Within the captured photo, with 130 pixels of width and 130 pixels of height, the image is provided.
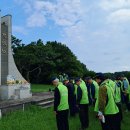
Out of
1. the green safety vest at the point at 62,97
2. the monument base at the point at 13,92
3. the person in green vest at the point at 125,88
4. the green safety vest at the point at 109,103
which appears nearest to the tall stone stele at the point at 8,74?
the monument base at the point at 13,92

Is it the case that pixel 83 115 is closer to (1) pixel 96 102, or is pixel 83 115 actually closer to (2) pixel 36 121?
(2) pixel 36 121

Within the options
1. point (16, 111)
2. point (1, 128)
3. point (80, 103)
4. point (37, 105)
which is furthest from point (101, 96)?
point (37, 105)

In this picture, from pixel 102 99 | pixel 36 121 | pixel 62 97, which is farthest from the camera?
pixel 36 121

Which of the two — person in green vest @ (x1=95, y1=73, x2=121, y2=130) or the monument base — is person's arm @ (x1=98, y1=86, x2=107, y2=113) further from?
the monument base

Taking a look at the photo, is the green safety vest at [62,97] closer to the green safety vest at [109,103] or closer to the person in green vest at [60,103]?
the person in green vest at [60,103]

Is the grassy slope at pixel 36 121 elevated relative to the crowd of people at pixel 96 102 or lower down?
lower down

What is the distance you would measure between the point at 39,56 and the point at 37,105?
27.8 meters

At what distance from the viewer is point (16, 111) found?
17.1m

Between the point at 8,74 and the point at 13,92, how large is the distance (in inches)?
88.9

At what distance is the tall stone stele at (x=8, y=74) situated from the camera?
21.3m

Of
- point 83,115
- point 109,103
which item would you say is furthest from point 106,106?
point 83,115

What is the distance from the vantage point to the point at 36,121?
575 inches

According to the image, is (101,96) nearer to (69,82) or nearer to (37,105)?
(69,82)

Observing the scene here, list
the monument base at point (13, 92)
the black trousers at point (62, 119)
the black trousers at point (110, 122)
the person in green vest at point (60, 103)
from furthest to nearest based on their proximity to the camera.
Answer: the monument base at point (13, 92) < the black trousers at point (62, 119) < the person in green vest at point (60, 103) < the black trousers at point (110, 122)
